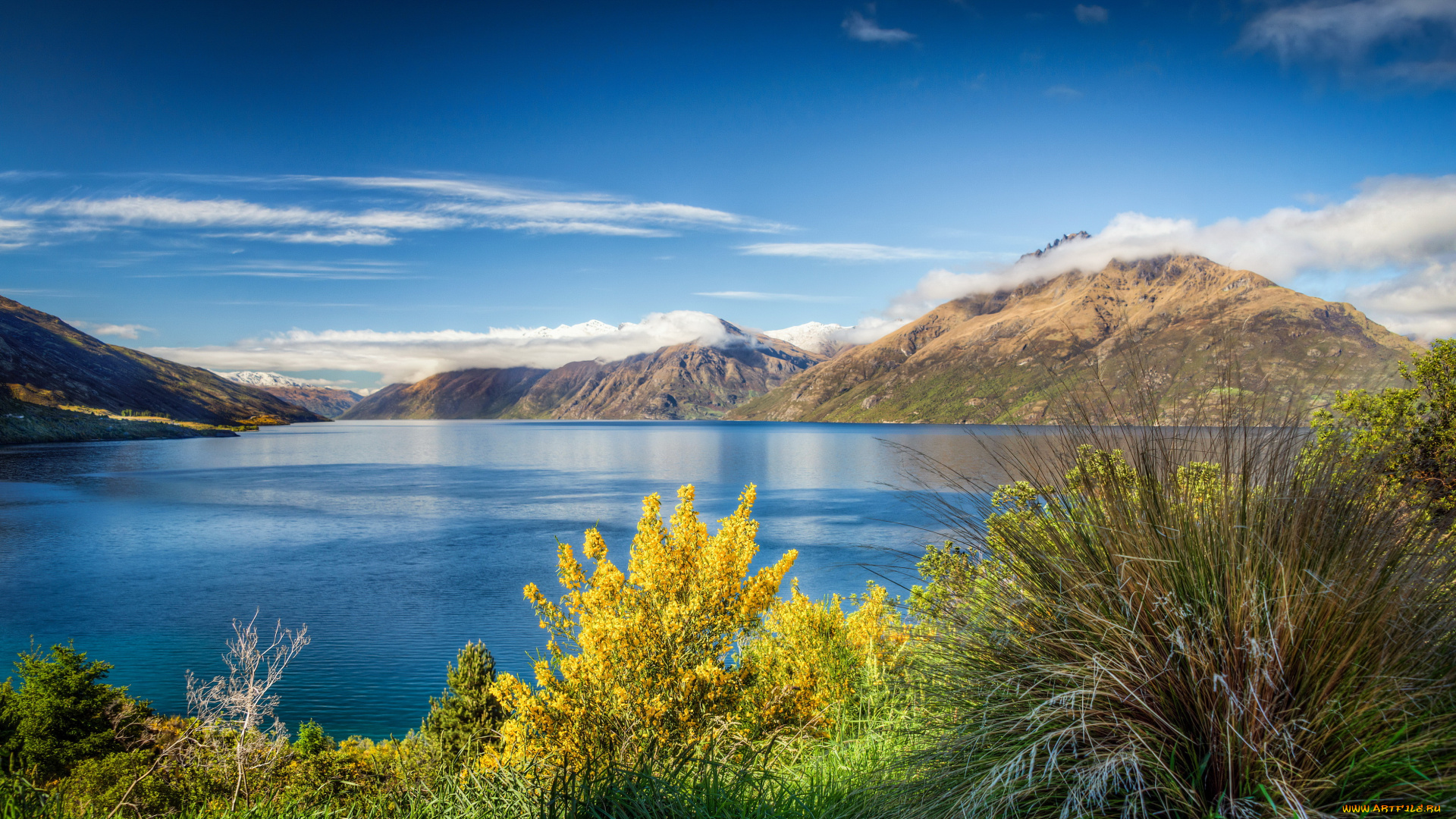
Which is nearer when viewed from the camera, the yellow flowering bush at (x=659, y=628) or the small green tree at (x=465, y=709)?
the yellow flowering bush at (x=659, y=628)

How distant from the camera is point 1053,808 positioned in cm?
271

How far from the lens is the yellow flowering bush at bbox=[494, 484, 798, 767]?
1004 centimetres

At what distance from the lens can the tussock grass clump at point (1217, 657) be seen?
2.54 metres

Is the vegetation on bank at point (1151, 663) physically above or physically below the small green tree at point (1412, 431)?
below

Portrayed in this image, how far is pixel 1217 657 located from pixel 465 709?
1948 centimetres

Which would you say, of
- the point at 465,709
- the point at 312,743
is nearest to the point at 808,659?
the point at 465,709

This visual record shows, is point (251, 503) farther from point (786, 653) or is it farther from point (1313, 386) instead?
point (1313, 386)

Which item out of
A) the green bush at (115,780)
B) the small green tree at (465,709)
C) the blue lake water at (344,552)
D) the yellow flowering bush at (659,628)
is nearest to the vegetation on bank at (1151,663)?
the blue lake water at (344,552)

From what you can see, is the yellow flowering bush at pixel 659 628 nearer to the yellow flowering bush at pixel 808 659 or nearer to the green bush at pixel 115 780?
the yellow flowering bush at pixel 808 659

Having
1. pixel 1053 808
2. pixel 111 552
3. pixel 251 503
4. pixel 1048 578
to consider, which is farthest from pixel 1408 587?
pixel 251 503

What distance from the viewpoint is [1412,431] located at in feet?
20.8

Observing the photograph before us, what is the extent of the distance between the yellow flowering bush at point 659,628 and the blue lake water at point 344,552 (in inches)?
163

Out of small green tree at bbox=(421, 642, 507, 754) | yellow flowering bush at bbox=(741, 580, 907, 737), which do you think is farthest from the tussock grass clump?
small green tree at bbox=(421, 642, 507, 754)

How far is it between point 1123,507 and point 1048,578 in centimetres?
50
